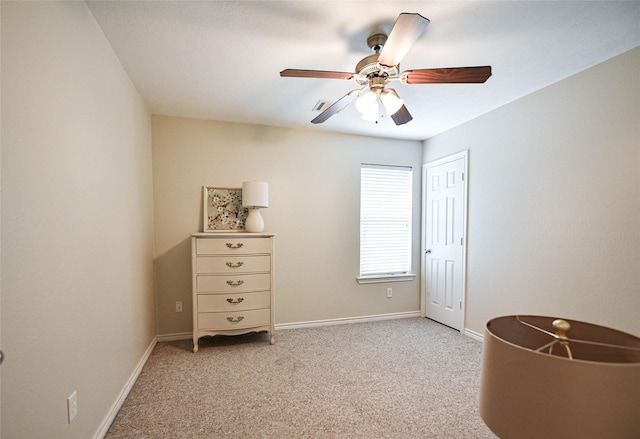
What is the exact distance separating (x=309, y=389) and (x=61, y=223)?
74.7 inches

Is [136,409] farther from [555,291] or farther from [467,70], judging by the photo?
[555,291]

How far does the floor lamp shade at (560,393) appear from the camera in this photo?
0.52 metres

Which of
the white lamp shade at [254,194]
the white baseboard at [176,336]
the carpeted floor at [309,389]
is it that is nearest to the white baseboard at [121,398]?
the carpeted floor at [309,389]

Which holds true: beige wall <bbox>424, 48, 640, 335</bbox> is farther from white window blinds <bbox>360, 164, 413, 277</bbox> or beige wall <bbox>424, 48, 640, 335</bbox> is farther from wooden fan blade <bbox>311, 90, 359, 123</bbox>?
wooden fan blade <bbox>311, 90, 359, 123</bbox>

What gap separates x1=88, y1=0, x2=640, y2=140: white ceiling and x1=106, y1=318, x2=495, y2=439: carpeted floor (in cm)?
240

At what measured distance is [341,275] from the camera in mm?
3773

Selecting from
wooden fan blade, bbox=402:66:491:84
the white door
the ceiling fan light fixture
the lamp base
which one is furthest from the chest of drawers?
the white door

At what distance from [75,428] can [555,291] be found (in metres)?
3.29

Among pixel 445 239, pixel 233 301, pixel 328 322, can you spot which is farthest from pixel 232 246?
pixel 445 239

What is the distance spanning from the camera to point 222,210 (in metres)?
3.37

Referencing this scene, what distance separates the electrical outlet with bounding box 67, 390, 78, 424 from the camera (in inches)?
53.5

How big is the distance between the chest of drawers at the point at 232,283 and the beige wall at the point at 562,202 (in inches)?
87.7

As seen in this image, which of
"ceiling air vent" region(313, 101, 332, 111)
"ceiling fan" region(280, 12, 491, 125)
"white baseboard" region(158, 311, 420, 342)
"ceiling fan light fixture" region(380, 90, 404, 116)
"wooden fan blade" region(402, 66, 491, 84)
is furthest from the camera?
"white baseboard" region(158, 311, 420, 342)

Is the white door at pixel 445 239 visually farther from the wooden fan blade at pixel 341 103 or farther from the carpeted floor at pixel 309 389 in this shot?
the wooden fan blade at pixel 341 103
